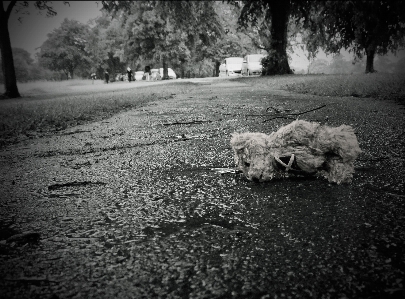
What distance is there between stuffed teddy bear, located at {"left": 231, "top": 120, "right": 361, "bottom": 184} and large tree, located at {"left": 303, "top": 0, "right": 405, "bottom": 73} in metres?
13.7

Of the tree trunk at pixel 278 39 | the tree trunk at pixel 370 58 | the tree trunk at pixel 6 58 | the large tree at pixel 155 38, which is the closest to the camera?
the tree trunk at pixel 6 58

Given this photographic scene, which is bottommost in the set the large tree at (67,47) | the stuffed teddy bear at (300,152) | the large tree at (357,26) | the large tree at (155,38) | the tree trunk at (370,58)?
the stuffed teddy bear at (300,152)

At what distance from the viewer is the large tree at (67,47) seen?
62875mm

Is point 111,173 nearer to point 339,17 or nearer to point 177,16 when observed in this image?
point 177,16

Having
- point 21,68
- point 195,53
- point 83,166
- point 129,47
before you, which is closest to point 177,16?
point 83,166

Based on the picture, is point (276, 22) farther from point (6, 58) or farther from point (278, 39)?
point (6, 58)

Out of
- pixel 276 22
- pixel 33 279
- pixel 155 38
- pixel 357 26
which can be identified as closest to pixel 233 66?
pixel 155 38

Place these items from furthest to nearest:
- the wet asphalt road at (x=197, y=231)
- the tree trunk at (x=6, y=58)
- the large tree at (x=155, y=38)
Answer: the large tree at (x=155, y=38) → the tree trunk at (x=6, y=58) → the wet asphalt road at (x=197, y=231)

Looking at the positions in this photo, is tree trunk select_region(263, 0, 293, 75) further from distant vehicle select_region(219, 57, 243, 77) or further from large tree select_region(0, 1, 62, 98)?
distant vehicle select_region(219, 57, 243, 77)

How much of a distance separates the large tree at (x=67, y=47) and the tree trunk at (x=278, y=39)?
53459 millimetres

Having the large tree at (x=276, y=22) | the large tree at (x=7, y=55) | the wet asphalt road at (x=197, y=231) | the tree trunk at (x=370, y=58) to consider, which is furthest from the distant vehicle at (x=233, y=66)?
the wet asphalt road at (x=197, y=231)

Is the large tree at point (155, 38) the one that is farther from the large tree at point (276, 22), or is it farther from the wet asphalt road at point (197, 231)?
the wet asphalt road at point (197, 231)

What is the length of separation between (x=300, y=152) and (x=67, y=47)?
72.3 metres

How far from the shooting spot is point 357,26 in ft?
55.3
